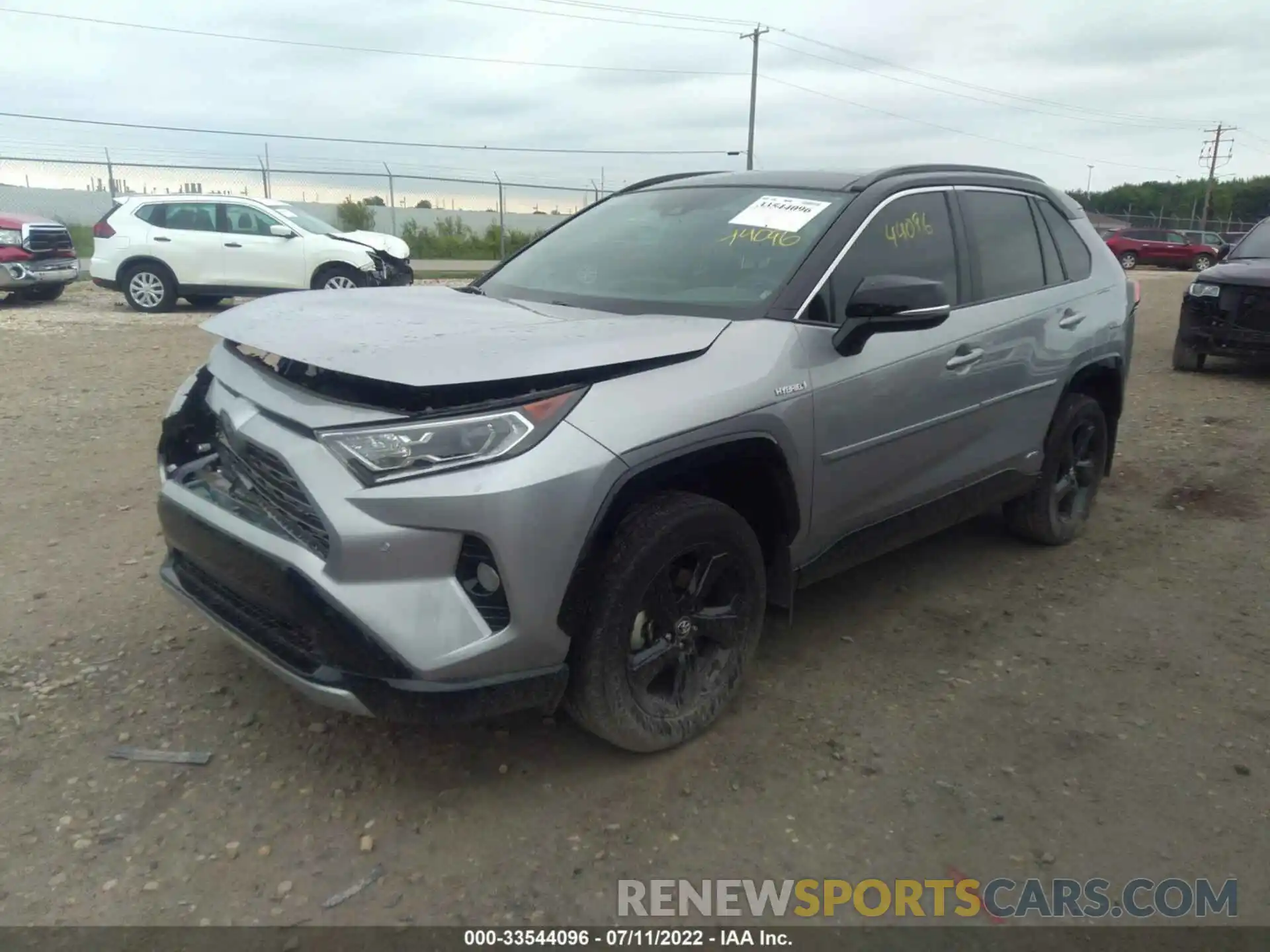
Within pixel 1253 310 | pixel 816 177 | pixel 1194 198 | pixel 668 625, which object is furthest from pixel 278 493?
pixel 1194 198

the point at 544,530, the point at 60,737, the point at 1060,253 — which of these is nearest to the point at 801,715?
the point at 544,530

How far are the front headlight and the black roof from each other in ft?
5.93

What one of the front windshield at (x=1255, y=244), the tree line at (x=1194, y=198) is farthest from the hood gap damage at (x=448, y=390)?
the tree line at (x=1194, y=198)

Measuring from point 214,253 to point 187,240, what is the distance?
36 centimetres

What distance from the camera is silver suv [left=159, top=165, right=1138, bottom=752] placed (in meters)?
2.36

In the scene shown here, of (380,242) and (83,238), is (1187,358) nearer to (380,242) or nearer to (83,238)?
(380,242)

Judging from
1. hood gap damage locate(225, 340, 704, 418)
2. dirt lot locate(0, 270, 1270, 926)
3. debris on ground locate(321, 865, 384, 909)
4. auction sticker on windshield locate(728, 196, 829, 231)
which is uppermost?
auction sticker on windshield locate(728, 196, 829, 231)

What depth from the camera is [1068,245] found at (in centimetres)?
463

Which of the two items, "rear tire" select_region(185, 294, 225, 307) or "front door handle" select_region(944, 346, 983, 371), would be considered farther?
"rear tire" select_region(185, 294, 225, 307)

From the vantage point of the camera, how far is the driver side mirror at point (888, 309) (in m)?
2.96

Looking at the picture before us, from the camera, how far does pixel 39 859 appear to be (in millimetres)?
2447

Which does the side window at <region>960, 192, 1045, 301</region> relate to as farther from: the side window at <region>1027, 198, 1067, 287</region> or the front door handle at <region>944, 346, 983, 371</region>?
the front door handle at <region>944, 346, 983, 371</region>

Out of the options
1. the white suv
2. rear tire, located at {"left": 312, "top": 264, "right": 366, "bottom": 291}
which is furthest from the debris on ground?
rear tire, located at {"left": 312, "top": 264, "right": 366, "bottom": 291}

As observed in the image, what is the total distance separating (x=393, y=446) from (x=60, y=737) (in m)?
1.54
